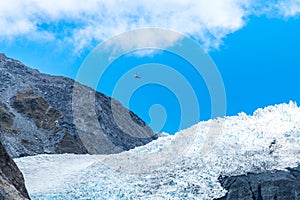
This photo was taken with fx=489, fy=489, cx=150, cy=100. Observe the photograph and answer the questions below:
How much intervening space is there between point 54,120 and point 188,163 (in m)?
80.1

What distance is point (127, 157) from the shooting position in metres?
24.6

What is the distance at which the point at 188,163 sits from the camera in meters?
22.1

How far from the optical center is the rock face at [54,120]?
8706cm

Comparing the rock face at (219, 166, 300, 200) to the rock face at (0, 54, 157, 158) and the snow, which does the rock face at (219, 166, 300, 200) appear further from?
the rock face at (0, 54, 157, 158)

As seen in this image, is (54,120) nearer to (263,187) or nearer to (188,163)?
(188,163)

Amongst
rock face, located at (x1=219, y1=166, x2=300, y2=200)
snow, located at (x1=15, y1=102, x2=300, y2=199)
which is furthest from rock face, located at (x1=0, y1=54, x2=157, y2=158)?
rock face, located at (x1=219, y1=166, x2=300, y2=200)

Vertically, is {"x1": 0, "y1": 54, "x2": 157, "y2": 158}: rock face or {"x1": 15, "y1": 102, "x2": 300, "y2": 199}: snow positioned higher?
{"x1": 0, "y1": 54, "x2": 157, "y2": 158}: rock face

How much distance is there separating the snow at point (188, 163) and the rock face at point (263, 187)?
0.45 metres

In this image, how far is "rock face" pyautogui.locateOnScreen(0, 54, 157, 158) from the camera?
3428 inches

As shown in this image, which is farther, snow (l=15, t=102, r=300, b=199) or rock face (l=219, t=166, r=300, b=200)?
snow (l=15, t=102, r=300, b=199)

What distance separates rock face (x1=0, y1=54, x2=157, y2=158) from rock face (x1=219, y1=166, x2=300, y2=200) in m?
56.5

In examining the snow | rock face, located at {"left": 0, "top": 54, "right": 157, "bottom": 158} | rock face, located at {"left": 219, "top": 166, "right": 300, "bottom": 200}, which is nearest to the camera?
Result: rock face, located at {"left": 219, "top": 166, "right": 300, "bottom": 200}

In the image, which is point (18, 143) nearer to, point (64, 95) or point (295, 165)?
point (64, 95)

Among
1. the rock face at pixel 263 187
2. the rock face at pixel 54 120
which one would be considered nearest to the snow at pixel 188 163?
the rock face at pixel 263 187
